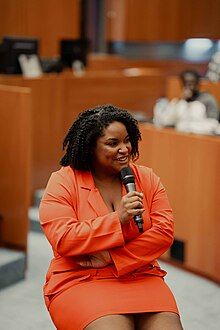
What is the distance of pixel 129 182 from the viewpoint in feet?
7.33

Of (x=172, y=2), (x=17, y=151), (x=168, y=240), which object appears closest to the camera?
(x=168, y=240)

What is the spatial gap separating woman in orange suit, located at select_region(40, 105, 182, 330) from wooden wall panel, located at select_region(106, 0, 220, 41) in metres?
8.06

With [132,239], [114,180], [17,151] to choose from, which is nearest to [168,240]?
[132,239]

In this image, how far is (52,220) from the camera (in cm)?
227

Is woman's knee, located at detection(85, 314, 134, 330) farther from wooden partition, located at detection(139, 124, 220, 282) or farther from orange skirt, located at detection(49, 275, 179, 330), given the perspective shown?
wooden partition, located at detection(139, 124, 220, 282)

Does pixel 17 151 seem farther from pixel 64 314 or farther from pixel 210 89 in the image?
pixel 210 89

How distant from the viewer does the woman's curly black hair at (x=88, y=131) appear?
7.70 ft

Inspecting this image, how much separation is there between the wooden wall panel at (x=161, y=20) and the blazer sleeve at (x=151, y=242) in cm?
808

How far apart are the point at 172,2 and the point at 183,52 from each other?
0.96 metres

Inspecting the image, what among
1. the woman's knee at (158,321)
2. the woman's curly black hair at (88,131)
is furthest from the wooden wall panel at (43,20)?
the woman's knee at (158,321)

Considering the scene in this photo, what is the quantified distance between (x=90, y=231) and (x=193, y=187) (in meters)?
1.99

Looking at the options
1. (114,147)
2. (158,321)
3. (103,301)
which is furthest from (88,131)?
(158,321)

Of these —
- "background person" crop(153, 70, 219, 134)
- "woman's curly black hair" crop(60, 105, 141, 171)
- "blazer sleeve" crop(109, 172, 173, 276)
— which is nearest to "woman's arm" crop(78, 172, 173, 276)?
"blazer sleeve" crop(109, 172, 173, 276)

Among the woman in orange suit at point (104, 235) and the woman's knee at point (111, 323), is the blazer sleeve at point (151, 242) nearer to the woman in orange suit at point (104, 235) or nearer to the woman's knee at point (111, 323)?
the woman in orange suit at point (104, 235)
